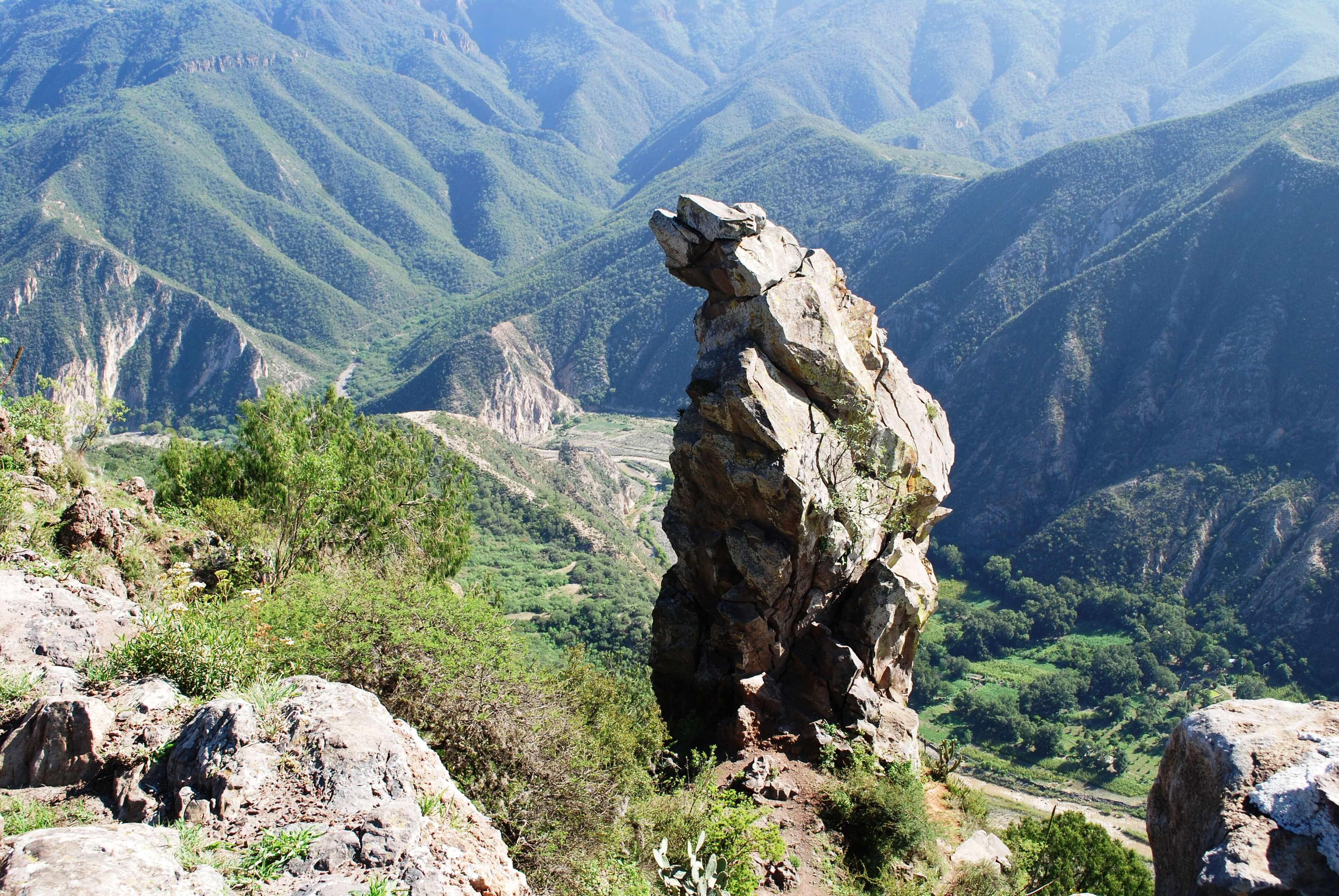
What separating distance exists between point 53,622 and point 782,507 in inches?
521

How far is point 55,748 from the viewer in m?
7.75

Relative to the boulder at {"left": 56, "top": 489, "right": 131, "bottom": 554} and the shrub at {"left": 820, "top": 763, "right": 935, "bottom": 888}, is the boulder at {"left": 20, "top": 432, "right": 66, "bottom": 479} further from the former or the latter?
the shrub at {"left": 820, "top": 763, "right": 935, "bottom": 888}

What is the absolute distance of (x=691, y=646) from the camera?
2088 centimetres

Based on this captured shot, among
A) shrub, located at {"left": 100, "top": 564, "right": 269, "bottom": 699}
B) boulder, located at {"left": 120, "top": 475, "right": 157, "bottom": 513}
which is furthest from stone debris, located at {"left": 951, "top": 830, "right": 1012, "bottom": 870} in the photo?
boulder, located at {"left": 120, "top": 475, "right": 157, "bottom": 513}

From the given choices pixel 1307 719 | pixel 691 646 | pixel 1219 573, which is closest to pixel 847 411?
pixel 691 646

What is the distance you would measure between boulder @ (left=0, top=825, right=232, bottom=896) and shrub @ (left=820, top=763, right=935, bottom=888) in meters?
12.8

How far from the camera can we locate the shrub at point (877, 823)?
53.0ft

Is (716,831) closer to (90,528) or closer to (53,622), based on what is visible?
(53,622)

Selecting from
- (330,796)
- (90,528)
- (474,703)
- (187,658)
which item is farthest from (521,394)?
(330,796)

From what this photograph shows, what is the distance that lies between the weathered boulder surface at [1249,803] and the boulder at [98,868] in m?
9.01

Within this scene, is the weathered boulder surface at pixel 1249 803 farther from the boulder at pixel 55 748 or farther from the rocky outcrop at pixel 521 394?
the rocky outcrop at pixel 521 394

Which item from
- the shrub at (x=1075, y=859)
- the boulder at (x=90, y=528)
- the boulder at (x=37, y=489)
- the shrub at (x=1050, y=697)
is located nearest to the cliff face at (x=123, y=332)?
the shrub at (x=1050, y=697)

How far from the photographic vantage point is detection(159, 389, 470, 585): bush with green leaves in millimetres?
21250

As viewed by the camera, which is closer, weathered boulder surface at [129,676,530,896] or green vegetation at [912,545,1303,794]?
weathered boulder surface at [129,676,530,896]
